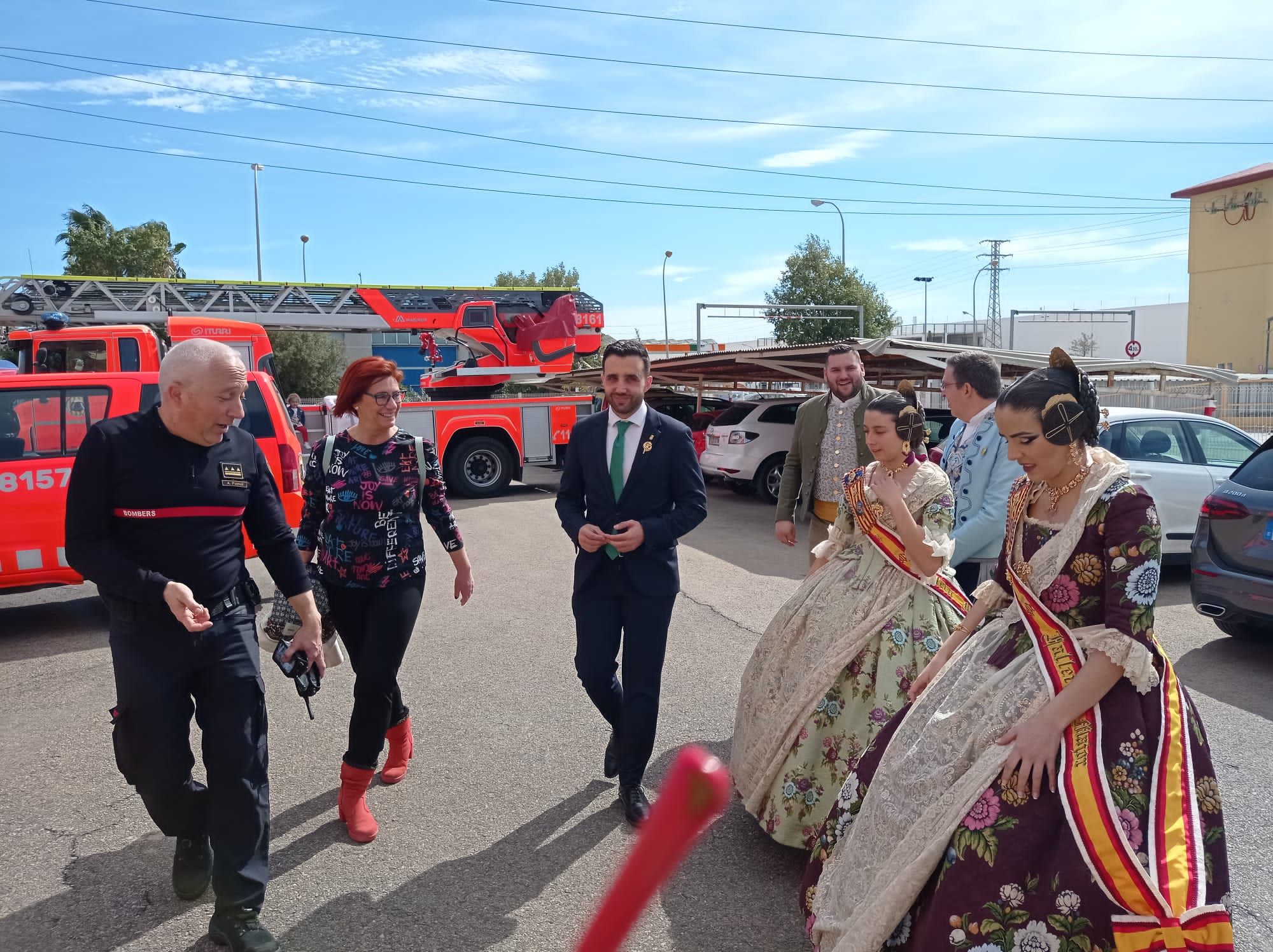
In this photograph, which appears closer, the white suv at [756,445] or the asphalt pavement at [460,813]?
the asphalt pavement at [460,813]

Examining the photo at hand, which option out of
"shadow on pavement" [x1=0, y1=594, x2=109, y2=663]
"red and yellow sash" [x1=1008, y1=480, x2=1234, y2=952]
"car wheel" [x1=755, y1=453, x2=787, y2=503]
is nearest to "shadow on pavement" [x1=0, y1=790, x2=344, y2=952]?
"red and yellow sash" [x1=1008, y1=480, x2=1234, y2=952]

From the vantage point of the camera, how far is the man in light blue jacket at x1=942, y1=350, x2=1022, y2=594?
13.9 feet

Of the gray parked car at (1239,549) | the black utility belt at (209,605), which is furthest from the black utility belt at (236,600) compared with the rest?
the gray parked car at (1239,549)

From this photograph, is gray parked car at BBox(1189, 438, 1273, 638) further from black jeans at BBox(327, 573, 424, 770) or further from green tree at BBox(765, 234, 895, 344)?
green tree at BBox(765, 234, 895, 344)

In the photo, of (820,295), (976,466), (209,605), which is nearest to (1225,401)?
(820,295)

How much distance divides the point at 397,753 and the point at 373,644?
77 centimetres

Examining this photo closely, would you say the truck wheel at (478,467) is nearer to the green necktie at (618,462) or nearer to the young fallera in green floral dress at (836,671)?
the green necktie at (618,462)

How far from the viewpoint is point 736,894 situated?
132 inches

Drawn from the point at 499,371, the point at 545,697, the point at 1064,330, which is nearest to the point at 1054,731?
the point at 545,697

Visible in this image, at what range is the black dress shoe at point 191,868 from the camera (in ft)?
11.0

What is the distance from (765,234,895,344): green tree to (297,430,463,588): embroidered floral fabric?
33.2m

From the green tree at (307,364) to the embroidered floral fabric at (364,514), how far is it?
36.2 metres

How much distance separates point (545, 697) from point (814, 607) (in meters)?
2.19

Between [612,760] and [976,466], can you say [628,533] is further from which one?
[976,466]
